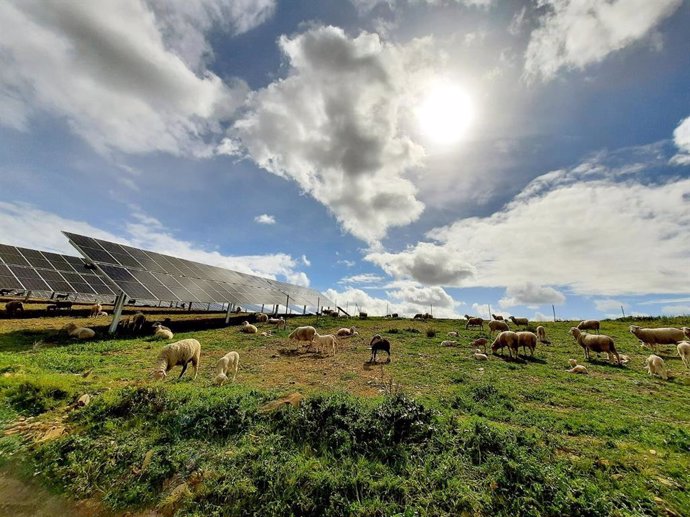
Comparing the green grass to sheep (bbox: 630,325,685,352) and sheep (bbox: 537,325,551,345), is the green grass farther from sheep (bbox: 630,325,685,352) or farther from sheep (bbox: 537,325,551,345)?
sheep (bbox: 537,325,551,345)

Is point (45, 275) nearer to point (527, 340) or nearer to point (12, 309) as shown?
point (12, 309)

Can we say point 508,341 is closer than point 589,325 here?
Yes

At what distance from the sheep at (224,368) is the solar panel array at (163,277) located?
46.7 ft

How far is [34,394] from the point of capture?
930cm

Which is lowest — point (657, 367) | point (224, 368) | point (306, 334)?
point (224, 368)

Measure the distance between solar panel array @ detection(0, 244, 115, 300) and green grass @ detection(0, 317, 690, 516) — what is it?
17.1m

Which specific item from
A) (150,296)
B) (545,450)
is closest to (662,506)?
(545,450)

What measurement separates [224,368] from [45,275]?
2837 cm

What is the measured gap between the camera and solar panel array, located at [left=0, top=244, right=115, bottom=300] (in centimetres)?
2509

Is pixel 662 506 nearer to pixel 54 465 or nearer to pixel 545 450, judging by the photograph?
pixel 545 450

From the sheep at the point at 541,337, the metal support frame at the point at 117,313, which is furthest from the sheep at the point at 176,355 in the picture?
the sheep at the point at 541,337

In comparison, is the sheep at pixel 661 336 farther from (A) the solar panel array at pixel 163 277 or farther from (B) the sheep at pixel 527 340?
(A) the solar panel array at pixel 163 277

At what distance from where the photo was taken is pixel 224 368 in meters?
13.5

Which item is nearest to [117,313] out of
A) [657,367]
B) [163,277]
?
[163,277]
